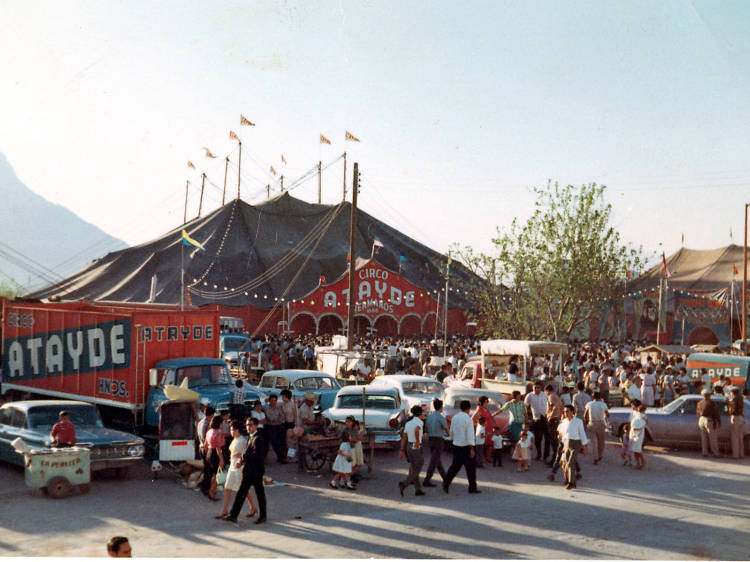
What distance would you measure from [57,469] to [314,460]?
191 inches

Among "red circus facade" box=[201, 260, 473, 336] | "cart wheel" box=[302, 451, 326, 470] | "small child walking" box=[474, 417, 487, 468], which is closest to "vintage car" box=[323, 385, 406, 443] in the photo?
"cart wheel" box=[302, 451, 326, 470]

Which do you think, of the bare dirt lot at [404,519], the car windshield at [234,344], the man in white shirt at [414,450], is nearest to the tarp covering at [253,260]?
the car windshield at [234,344]

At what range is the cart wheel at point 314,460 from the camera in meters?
14.5

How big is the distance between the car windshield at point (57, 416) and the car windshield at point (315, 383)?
18.7 ft

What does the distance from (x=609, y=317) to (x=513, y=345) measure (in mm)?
40479

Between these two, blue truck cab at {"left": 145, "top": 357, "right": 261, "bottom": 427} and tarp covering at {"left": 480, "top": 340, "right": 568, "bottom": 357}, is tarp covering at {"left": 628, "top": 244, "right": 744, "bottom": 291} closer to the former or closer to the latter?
tarp covering at {"left": 480, "top": 340, "right": 568, "bottom": 357}

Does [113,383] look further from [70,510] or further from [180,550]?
[180,550]

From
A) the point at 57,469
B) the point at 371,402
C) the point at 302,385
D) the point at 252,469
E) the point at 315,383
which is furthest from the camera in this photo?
the point at 315,383

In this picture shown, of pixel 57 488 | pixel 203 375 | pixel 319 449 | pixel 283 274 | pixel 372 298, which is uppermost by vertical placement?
pixel 283 274

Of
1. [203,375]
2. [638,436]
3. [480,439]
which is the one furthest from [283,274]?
[638,436]

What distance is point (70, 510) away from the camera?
444 inches

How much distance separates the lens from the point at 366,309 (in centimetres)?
5709

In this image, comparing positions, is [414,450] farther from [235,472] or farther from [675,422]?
[675,422]

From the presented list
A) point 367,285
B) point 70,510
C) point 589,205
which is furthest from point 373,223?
point 70,510
